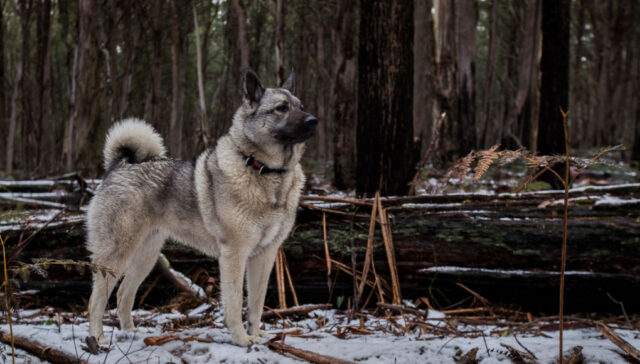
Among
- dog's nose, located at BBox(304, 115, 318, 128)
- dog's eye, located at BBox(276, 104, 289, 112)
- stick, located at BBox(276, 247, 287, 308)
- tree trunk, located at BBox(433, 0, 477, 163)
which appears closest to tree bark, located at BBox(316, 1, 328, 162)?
tree trunk, located at BBox(433, 0, 477, 163)

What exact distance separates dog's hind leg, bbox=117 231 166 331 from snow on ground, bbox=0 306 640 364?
0.21m

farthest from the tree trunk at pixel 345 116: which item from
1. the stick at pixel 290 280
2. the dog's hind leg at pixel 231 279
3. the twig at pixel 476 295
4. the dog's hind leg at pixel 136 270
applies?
the dog's hind leg at pixel 231 279

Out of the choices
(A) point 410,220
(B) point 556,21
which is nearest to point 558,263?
(A) point 410,220

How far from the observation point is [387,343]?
3.44 m

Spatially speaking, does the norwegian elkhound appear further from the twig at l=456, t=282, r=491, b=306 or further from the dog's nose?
the twig at l=456, t=282, r=491, b=306

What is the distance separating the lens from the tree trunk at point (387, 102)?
6.29 m

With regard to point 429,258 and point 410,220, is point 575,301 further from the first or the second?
point 410,220

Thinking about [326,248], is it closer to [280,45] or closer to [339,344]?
[339,344]

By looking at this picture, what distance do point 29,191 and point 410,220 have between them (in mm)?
6106

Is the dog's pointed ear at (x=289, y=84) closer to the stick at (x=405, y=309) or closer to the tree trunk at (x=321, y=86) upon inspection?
the stick at (x=405, y=309)

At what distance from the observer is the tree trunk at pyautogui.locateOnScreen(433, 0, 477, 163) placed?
42.4 ft

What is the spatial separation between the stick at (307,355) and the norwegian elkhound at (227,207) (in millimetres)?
315

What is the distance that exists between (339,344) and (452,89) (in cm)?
1122

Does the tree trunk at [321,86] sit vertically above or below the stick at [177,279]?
above
